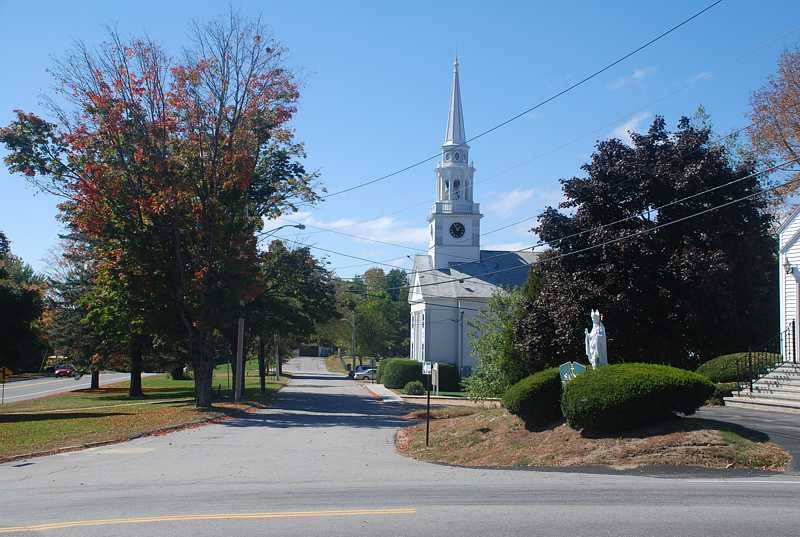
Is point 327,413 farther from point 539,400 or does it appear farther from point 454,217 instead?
point 454,217

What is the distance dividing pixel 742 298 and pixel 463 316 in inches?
1347

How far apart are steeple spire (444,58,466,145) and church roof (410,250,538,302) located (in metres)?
10.2

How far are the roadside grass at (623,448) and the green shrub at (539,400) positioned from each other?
0.33 m

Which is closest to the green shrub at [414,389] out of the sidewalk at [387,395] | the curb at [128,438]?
the sidewalk at [387,395]

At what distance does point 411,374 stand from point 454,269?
1224cm

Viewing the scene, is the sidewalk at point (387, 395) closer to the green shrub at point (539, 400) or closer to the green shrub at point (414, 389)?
the green shrub at point (414, 389)

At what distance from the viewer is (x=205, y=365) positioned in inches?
1391

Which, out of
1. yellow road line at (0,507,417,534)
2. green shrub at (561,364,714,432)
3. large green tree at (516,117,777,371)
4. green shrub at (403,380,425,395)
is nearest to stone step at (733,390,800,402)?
large green tree at (516,117,777,371)

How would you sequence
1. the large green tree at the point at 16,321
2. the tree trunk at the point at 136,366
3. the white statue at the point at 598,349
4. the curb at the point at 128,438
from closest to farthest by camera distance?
1. the white statue at the point at 598,349
2. the curb at the point at 128,438
3. the large green tree at the point at 16,321
4. the tree trunk at the point at 136,366

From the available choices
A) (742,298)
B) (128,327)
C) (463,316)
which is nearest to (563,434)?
(742,298)

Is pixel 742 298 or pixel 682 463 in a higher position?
pixel 742 298

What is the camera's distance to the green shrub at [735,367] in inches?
1006

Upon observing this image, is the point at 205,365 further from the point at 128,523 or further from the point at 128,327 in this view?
the point at 128,523

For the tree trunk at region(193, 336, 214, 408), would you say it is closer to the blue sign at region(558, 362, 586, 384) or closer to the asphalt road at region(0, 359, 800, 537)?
the asphalt road at region(0, 359, 800, 537)
